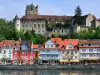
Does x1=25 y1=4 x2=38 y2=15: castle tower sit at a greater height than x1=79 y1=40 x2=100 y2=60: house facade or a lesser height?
greater

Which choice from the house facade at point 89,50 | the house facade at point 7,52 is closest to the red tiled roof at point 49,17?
the house facade at point 7,52

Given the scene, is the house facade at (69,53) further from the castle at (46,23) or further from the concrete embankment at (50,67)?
the castle at (46,23)

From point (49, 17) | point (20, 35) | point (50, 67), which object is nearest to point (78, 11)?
point (49, 17)

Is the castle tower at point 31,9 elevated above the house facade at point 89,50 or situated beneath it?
elevated above

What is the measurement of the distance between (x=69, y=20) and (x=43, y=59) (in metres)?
43.2

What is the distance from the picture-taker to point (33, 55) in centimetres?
10838

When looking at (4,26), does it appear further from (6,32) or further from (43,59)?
(43,59)

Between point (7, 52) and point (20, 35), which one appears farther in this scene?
point (20, 35)

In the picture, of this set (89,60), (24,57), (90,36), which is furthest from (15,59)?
(90,36)

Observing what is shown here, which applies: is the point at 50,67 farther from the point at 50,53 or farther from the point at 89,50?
the point at 89,50

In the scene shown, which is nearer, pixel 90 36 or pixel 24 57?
pixel 24 57

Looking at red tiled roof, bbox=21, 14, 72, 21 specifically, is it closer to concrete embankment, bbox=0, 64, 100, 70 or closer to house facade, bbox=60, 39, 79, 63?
house facade, bbox=60, 39, 79, 63

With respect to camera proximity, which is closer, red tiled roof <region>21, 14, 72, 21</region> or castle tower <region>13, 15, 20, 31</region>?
castle tower <region>13, 15, 20, 31</region>

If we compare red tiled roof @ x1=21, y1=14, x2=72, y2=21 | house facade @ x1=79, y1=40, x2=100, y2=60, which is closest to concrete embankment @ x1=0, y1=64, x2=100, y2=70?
house facade @ x1=79, y1=40, x2=100, y2=60
